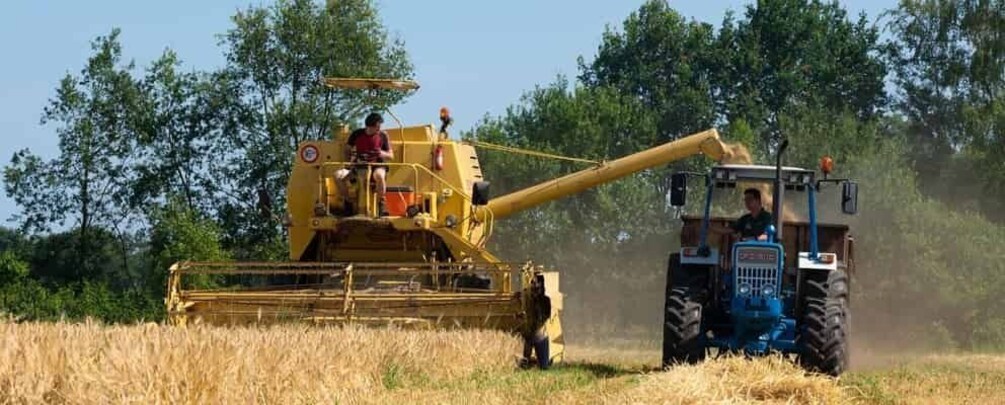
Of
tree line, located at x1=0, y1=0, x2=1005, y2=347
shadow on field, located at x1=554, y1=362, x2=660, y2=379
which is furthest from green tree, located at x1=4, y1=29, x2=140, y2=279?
shadow on field, located at x1=554, y1=362, x2=660, y2=379

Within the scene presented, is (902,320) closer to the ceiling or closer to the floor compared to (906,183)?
closer to the floor

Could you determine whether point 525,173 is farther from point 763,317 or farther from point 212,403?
point 212,403

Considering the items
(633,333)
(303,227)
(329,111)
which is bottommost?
(633,333)

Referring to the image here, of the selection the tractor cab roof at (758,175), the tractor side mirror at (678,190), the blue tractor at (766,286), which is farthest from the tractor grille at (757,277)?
the tractor cab roof at (758,175)

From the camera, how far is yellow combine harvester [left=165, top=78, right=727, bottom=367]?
15.6m

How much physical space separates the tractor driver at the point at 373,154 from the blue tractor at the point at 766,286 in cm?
330

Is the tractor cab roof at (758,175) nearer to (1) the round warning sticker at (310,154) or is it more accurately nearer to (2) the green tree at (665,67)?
(1) the round warning sticker at (310,154)

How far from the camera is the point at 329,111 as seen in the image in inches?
1294

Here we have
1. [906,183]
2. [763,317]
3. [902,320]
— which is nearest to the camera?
[763,317]

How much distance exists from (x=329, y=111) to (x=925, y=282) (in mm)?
11755

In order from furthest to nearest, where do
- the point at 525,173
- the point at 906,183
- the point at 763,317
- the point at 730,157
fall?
the point at 525,173 → the point at 906,183 → the point at 730,157 → the point at 763,317

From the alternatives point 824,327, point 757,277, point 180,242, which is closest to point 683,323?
point 757,277

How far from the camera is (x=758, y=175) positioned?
14.9 meters

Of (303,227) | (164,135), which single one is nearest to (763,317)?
(303,227)
